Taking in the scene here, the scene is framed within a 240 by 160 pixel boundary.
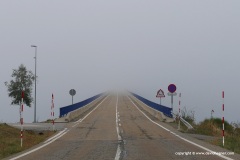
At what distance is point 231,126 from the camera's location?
1479 inches

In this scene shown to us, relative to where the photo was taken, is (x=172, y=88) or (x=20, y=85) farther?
(x=20, y=85)

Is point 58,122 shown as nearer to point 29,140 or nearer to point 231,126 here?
point 231,126

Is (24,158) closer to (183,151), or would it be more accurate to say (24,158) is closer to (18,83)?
(183,151)

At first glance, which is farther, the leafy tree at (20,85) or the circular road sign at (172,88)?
the leafy tree at (20,85)

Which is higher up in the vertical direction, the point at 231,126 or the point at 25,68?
the point at 25,68

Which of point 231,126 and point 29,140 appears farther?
point 231,126

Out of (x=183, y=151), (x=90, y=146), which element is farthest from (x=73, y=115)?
(x=183, y=151)

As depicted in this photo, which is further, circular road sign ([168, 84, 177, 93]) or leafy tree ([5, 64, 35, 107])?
leafy tree ([5, 64, 35, 107])

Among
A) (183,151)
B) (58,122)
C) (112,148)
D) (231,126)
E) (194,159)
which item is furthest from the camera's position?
(58,122)

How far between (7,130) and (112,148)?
1020 cm

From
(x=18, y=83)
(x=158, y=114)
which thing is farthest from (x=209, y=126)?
(x=18, y=83)

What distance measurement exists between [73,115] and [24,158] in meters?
29.9

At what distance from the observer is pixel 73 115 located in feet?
151

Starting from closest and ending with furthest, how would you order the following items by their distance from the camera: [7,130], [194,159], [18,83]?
1. [194,159]
2. [7,130]
3. [18,83]
